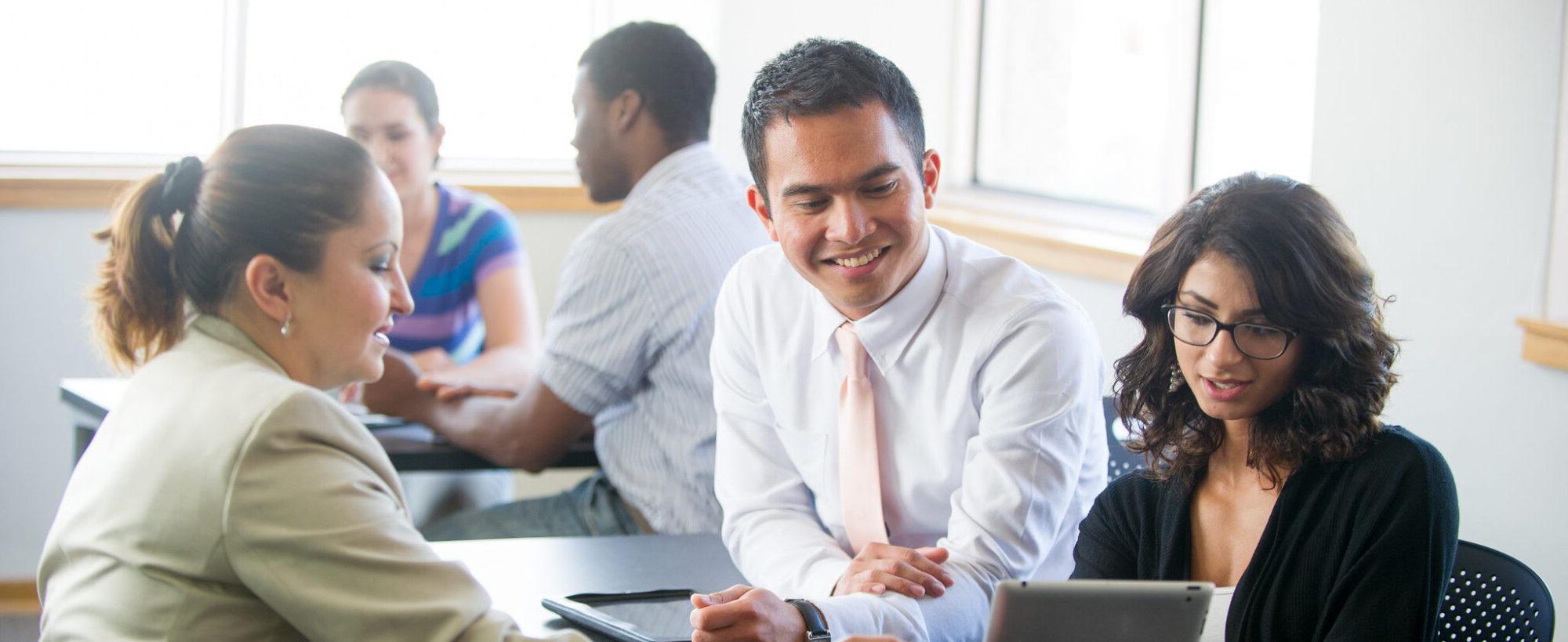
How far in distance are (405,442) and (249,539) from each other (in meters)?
1.25

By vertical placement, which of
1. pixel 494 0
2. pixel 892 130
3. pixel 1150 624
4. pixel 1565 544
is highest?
pixel 494 0

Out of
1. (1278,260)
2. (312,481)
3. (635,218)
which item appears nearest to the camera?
(312,481)

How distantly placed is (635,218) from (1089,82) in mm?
1829

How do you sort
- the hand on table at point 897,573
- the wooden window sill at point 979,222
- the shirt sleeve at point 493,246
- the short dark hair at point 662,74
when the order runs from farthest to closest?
1. the wooden window sill at point 979,222
2. the shirt sleeve at point 493,246
3. the short dark hair at point 662,74
4. the hand on table at point 897,573

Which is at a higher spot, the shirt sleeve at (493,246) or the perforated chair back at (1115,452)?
the shirt sleeve at (493,246)

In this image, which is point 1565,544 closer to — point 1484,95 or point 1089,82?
point 1484,95

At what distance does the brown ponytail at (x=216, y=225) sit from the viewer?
1.54 meters

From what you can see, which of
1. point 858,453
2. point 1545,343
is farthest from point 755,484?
point 1545,343

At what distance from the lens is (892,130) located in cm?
181

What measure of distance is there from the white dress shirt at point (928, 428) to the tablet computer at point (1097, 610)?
40 centimetres

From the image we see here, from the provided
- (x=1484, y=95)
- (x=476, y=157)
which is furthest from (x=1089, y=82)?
(x=476, y=157)

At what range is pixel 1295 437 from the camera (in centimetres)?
153

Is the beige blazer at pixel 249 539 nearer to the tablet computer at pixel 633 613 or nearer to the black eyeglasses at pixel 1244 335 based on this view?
the tablet computer at pixel 633 613

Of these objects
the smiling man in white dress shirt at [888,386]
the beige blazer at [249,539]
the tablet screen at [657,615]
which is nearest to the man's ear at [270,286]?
the beige blazer at [249,539]
